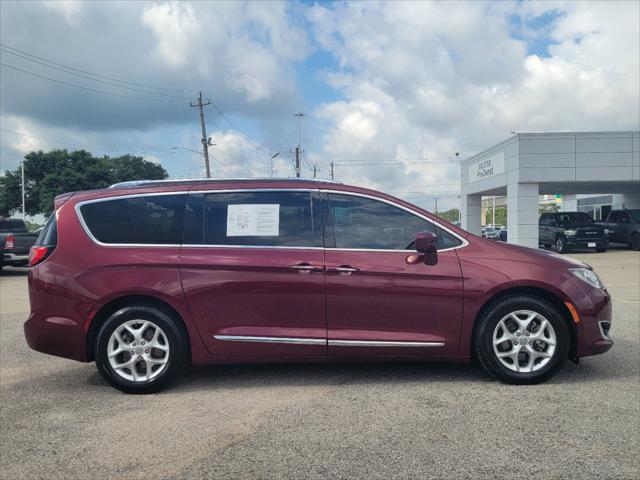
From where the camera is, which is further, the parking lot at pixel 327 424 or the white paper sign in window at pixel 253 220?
the white paper sign in window at pixel 253 220

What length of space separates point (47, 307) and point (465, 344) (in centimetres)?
350

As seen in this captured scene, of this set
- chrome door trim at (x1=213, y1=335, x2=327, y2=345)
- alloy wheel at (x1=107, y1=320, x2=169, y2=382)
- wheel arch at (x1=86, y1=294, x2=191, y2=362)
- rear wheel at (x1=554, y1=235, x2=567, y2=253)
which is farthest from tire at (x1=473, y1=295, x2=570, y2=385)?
rear wheel at (x1=554, y1=235, x2=567, y2=253)

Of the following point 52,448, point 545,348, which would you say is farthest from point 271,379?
point 545,348

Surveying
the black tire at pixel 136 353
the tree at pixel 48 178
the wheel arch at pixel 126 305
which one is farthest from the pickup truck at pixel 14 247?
the tree at pixel 48 178

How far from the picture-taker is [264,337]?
4.32 m

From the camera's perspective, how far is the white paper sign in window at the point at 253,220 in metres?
4.42

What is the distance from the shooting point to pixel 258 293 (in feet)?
14.1

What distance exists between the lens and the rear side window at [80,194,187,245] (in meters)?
4.45

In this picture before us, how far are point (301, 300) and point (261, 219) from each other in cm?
77

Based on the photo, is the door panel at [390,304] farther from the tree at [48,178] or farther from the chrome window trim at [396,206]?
the tree at [48,178]

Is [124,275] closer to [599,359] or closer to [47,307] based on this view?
[47,307]

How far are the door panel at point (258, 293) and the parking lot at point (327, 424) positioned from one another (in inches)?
16.0

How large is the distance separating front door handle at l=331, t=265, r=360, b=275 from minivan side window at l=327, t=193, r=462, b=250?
0.63 ft

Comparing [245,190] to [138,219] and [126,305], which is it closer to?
[138,219]
